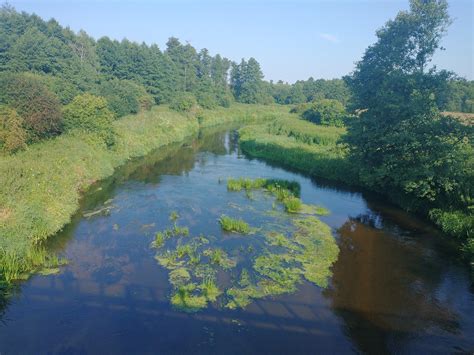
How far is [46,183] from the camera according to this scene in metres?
20.1

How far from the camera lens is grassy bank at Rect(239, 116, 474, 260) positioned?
19281 millimetres

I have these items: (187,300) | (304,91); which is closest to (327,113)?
(187,300)

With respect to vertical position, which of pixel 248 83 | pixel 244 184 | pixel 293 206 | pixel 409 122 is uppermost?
pixel 248 83

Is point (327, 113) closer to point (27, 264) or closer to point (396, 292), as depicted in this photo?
point (396, 292)

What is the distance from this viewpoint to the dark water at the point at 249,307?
11.3m

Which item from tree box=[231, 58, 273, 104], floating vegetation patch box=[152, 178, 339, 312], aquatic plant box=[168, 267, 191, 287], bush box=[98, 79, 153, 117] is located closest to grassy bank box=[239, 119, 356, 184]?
floating vegetation patch box=[152, 178, 339, 312]

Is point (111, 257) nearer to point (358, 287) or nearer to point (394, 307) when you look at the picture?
point (358, 287)

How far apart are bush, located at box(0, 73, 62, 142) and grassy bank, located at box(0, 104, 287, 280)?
120cm

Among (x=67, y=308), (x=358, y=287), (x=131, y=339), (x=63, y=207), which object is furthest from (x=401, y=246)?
(x=63, y=207)

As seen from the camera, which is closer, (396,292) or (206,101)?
(396,292)

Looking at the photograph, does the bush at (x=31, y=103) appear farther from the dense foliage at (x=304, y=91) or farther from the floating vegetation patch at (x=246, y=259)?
the dense foliage at (x=304, y=91)

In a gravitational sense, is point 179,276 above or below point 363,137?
below

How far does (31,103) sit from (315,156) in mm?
25398

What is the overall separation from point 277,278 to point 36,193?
44.1ft
